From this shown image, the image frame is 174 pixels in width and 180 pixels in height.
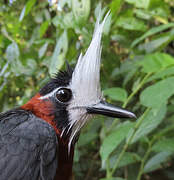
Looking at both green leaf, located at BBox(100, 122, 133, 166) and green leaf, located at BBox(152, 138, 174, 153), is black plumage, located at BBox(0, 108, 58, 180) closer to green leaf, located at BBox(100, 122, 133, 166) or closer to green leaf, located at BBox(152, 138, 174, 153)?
green leaf, located at BBox(100, 122, 133, 166)

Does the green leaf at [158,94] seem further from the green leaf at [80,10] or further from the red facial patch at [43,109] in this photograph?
the green leaf at [80,10]

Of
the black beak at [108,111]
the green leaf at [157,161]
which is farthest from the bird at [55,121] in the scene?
the green leaf at [157,161]

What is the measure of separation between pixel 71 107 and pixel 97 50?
9.5 inches

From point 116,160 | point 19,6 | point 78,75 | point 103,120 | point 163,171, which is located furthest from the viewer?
point 19,6

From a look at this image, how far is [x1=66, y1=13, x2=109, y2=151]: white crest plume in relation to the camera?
3.47ft

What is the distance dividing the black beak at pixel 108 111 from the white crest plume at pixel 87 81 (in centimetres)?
2

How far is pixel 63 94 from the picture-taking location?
106cm

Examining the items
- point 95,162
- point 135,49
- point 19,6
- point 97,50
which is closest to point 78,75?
point 97,50

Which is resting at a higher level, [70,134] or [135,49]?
[135,49]

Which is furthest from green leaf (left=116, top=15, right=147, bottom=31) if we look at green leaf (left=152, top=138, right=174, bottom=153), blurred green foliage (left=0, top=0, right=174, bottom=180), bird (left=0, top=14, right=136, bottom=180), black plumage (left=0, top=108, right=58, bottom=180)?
black plumage (left=0, top=108, right=58, bottom=180)

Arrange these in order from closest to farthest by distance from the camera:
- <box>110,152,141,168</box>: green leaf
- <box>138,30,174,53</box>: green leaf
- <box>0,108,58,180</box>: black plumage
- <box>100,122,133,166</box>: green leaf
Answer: <box>0,108,58,180</box>: black plumage → <box>100,122,133,166</box>: green leaf → <box>110,152,141,168</box>: green leaf → <box>138,30,174,53</box>: green leaf

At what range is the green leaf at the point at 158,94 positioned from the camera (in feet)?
3.24

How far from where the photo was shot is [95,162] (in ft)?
7.38

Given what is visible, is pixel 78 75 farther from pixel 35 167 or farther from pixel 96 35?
pixel 35 167
